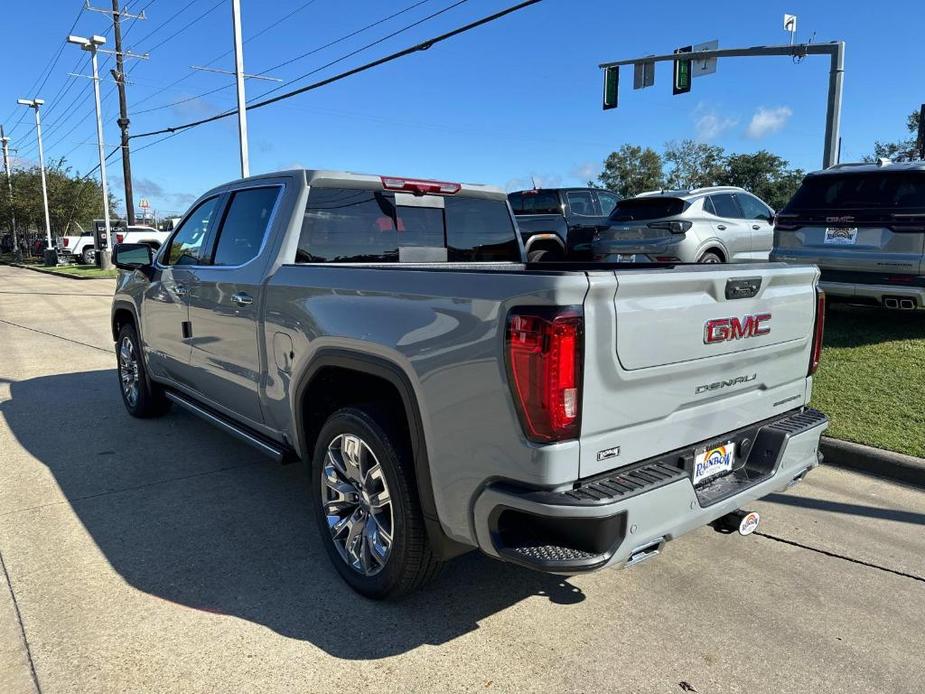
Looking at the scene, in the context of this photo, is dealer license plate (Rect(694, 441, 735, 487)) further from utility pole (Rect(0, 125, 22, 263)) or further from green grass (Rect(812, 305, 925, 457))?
utility pole (Rect(0, 125, 22, 263))

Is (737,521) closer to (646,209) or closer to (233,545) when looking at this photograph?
(233,545)

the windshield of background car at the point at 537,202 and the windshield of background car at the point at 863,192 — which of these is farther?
the windshield of background car at the point at 537,202

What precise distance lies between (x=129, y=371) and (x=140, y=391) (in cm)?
36

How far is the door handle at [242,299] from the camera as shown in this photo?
3.92m

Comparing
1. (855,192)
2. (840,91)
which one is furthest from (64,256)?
(855,192)

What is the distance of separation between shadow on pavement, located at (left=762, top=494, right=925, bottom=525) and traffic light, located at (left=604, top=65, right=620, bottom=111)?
17166 millimetres

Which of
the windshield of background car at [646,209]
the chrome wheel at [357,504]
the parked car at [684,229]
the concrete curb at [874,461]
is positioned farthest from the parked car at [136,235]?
the concrete curb at [874,461]

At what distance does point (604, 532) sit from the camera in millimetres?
2342

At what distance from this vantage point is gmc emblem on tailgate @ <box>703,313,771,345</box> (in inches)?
107

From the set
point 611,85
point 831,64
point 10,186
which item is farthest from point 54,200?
point 831,64

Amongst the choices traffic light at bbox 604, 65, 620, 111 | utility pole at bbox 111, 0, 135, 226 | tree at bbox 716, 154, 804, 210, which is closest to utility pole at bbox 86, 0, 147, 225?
utility pole at bbox 111, 0, 135, 226

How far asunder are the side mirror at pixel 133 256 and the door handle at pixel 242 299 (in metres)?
1.85

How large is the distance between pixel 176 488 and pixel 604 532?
126 inches

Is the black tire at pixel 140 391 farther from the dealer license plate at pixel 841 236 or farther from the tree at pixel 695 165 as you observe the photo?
the tree at pixel 695 165
